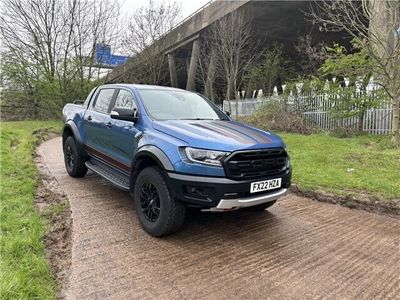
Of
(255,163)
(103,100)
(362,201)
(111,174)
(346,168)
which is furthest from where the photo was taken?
(346,168)

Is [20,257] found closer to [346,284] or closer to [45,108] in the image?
[346,284]

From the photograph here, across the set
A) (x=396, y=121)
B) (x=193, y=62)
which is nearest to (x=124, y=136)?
(x=396, y=121)

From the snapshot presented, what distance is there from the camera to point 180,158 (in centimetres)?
341

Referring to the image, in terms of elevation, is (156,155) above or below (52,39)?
below

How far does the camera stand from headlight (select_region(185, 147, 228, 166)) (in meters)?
3.34

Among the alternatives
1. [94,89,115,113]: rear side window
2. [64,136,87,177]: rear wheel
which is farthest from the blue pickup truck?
[64,136,87,177]: rear wheel

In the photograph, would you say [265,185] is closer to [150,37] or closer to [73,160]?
[73,160]

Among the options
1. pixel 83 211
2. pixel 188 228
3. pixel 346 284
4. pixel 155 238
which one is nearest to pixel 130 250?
pixel 155 238

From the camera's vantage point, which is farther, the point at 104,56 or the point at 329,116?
the point at 104,56

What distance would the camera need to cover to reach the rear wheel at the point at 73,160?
5.92 meters

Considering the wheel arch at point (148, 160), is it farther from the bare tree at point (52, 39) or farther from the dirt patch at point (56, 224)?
the bare tree at point (52, 39)

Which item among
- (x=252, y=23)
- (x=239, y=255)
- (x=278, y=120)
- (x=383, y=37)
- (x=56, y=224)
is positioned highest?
(x=252, y=23)

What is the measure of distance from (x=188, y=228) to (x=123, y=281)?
4.30 feet

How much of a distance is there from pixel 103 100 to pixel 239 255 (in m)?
3.40
